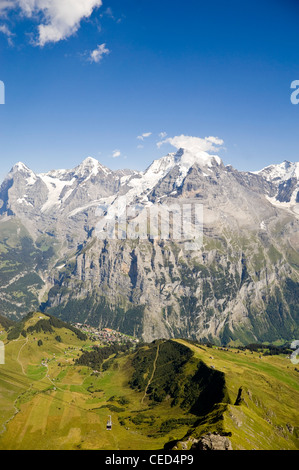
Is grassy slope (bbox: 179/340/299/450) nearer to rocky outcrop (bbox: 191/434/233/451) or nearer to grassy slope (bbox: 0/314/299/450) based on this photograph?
grassy slope (bbox: 0/314/299/450)

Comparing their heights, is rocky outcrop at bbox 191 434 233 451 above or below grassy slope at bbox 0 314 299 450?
above

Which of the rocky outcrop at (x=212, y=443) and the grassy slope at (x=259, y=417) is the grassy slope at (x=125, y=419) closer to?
the grassy slope at (x=259, y=417)

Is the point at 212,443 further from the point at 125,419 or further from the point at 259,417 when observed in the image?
the point at 125,419


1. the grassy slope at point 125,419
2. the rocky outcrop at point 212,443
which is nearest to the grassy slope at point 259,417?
the grassy slope at point 125,419

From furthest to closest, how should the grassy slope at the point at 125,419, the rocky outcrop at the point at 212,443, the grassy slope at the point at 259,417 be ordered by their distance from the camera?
the grassy slope at the point at 125,419 < the grassy slope at the point at 259,417 < the rocky outcrop at the point at 212,443

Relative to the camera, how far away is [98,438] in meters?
137

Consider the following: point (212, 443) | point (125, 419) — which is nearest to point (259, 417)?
point (212, 443)

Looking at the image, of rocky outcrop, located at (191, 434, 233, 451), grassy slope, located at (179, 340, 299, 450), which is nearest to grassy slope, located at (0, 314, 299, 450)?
grassy slope, located at (179, 340, 299, 450)

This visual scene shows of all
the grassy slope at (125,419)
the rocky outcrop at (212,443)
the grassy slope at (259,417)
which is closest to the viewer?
the rocky outcrop at (212,443)

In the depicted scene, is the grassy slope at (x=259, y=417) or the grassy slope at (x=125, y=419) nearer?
the grassy slope at (x=259, y=417)

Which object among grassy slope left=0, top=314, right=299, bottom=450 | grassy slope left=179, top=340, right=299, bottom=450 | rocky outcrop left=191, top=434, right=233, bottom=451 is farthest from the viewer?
grassy slope left=0, top=314, right=299, bottom=450

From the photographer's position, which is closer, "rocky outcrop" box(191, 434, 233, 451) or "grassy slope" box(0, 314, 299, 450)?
"rocky outcrop" box(191, 434, 233, 451)
